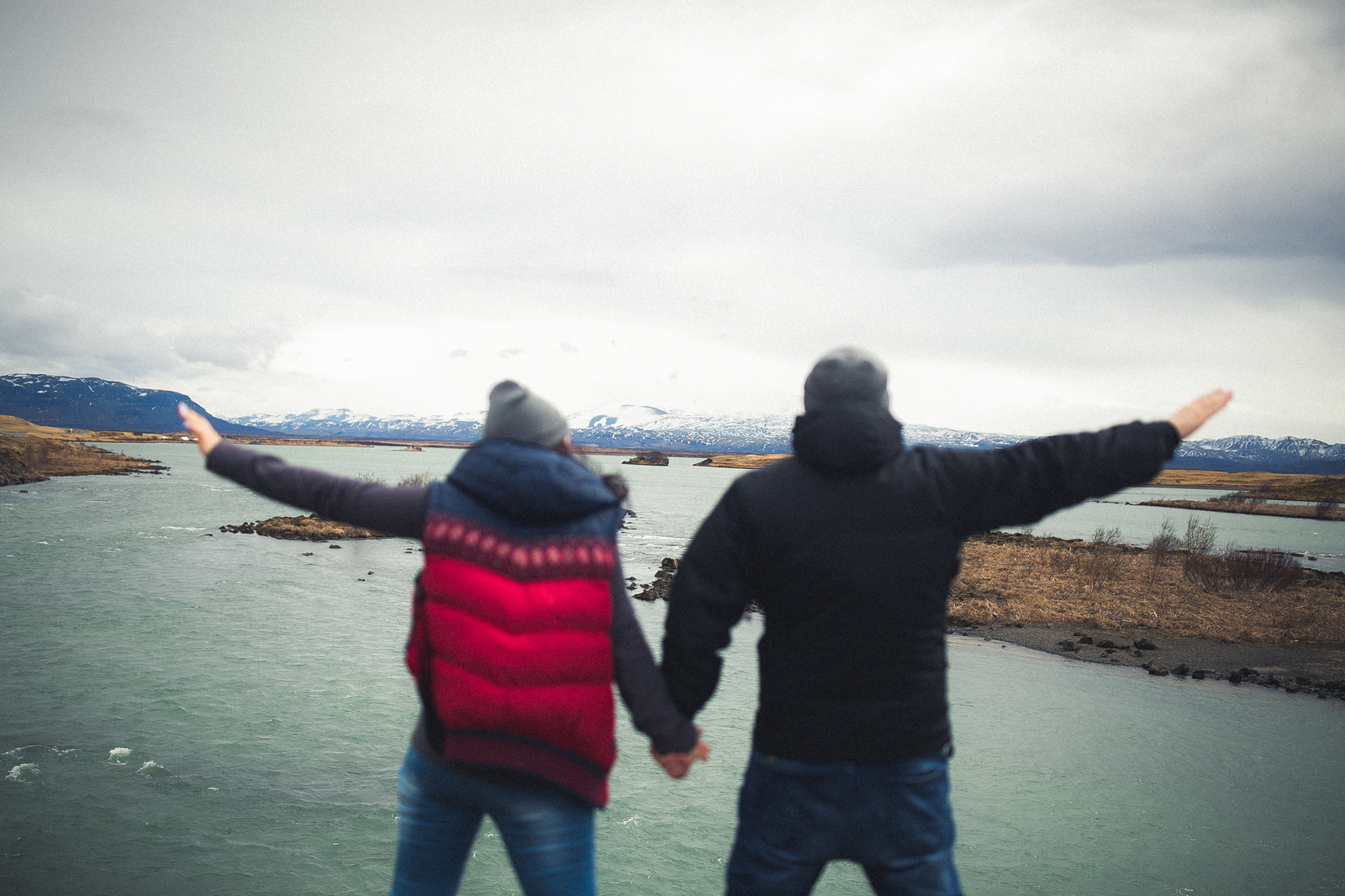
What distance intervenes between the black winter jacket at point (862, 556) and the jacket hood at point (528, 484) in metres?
0.43

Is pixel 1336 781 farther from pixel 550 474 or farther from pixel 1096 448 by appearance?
pixel 550 474

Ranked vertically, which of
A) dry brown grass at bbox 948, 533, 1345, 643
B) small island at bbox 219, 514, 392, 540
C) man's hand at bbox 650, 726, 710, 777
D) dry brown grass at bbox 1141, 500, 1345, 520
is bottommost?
small island at bbox 219, 514, 392, 540

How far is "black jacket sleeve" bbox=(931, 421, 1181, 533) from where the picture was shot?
2375 mm

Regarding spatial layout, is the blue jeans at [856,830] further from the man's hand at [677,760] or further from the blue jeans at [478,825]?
the blue jeans at [478,825]

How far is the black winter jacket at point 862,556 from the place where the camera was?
2.34 meters

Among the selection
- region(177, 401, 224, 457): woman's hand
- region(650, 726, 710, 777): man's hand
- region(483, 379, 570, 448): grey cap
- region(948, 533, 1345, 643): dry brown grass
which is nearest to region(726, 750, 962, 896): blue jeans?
region(650, 726, 710, 777): man's hand

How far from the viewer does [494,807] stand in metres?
2.38

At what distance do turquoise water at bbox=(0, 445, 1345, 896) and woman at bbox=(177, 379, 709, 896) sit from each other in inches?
176

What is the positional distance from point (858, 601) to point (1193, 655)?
18.0 meters

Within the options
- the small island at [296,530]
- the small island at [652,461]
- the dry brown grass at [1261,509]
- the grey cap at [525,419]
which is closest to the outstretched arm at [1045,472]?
the grey cap at [525,419]

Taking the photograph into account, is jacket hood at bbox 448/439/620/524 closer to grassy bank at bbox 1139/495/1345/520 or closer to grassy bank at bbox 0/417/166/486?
grassy bank at bbox 0/417/166/486

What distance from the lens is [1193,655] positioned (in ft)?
53.8

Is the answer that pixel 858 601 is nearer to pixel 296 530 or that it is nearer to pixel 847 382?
pixel 847 382

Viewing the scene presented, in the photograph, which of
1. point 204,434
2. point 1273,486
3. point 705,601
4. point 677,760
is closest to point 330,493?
point 204,434
